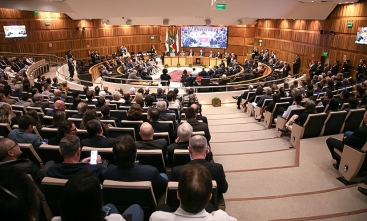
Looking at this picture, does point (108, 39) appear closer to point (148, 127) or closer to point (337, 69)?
point (337, 69)

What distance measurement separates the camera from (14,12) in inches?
656

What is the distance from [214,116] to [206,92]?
8.21ft

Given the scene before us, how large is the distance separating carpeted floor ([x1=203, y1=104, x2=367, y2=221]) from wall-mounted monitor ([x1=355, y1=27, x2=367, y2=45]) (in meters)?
9.93

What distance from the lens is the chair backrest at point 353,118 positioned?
536 centimetres

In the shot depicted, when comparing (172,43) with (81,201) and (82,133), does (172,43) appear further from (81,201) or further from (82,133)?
(81,201)

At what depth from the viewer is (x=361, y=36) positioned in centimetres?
1309

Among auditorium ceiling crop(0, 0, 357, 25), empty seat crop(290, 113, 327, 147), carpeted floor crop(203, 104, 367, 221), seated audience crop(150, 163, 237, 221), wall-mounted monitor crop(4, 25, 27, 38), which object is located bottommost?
carpeted floor crop(203, 104, 367, 221)

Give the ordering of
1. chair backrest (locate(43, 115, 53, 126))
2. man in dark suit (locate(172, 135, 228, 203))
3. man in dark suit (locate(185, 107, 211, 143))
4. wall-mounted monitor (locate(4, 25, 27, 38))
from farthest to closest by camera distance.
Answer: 1. wall-mounted monitor (locate(4, 25, 27, 38))
2. chair backrest (locate(43, 115, 53, 126))
3. man in dark suit (locate(185, 107, 211, 143))
4. man in dark suit (locate(172, 135, 228, 203))

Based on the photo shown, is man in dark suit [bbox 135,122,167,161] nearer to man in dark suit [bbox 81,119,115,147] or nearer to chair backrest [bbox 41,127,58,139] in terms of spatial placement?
man in dark suit [bbox 81,119,115,147]

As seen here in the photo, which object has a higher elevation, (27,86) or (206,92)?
(27,86)

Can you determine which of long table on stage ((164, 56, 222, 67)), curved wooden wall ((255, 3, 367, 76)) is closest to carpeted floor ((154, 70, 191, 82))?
long table on stage ((164, 56, 222, 67))

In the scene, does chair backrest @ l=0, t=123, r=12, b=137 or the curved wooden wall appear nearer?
chair backrest @ l=0, t=123, r=12, b=137

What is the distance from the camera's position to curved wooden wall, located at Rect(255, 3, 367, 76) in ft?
44.7

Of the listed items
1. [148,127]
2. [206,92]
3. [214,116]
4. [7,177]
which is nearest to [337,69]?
[206,92]
